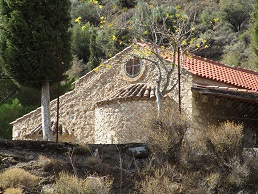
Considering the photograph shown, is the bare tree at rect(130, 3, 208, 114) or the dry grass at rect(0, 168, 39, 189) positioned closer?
the dry grass at rect(0, 168, 39, 189)

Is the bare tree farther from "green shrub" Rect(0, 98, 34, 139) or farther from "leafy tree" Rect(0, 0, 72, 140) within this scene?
"green shrub" Rect(0, 98, 34, 139)

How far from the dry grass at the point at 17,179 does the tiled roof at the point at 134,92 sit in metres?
8.59

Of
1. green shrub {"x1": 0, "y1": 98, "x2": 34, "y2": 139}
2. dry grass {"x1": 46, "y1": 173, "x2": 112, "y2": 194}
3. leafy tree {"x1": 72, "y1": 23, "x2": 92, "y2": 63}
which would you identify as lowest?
dry grass {"x1": 46, "y1": 173, "x2": 112, "y2": 194}

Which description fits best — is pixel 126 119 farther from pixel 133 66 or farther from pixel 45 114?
pixel 45 114

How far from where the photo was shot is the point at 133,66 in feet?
69.0

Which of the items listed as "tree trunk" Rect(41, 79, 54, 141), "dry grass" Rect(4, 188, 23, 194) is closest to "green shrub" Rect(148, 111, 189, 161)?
"dry grass" Rect(4, 188, 23, 194)

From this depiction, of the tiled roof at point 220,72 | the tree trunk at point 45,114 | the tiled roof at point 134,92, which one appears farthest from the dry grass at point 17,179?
the tiled roof at point 220,72

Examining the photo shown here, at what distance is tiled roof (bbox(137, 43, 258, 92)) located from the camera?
64.7ft

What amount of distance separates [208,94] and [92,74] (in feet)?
21.3

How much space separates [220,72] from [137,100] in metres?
4.49

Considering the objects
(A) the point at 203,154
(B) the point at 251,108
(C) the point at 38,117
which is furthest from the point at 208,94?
(C) the point at 38,117

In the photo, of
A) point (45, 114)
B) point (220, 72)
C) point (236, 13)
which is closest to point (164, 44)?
point (220, 72)

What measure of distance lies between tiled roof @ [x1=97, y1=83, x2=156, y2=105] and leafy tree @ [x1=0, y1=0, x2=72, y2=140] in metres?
2.96

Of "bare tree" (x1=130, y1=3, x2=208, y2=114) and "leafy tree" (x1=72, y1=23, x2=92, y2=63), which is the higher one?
"leafy tree" (x1=72, y1=23, x2=92, y2=63)
